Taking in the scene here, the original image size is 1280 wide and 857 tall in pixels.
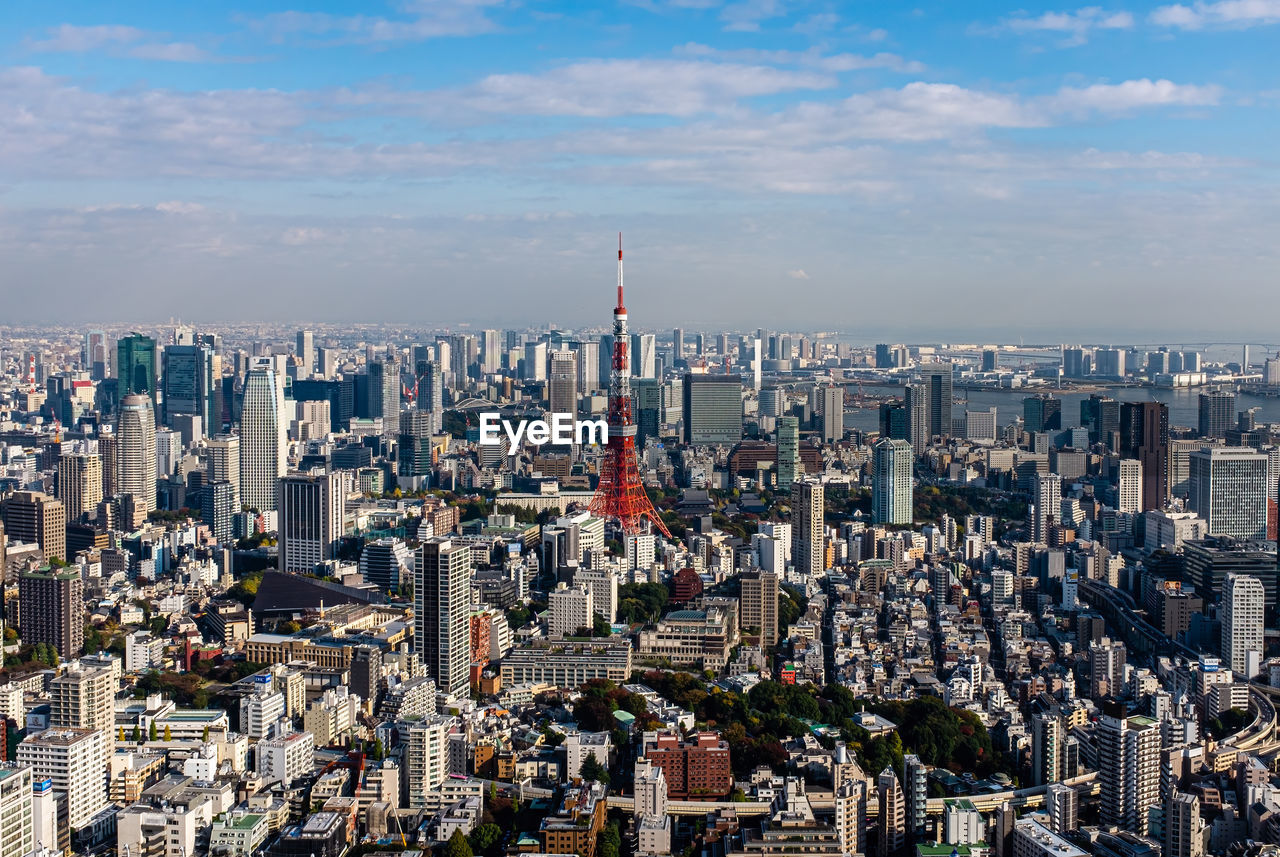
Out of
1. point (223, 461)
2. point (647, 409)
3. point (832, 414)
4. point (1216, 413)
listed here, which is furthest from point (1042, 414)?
point (223, 461)

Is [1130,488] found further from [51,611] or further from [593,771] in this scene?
[51,611]

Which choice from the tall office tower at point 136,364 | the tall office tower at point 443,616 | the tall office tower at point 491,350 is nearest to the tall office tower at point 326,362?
the tall office tower at point 491,350

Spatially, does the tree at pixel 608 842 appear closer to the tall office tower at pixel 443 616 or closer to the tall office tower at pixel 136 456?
the tall office tower at pixel 443 616

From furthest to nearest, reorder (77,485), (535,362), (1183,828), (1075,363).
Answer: (1075,363) → (535,362) → (77,485) → (1183,828)

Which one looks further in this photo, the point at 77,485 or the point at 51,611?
the point at 77,485

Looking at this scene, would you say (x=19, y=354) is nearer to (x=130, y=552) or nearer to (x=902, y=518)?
(x=130, y=552)

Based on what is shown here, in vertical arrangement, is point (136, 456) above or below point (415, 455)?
above

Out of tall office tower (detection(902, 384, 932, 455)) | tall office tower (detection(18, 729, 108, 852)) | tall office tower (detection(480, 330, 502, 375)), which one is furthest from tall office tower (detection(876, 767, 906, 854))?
tall office tower (detection(480, 330, 502, 375))
